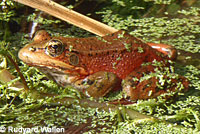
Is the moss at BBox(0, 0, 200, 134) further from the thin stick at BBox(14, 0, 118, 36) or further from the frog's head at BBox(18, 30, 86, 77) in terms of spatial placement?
the thin stick at BBox(14, 0, 118, 36)

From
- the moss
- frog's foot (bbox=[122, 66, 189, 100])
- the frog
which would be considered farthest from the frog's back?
the moss

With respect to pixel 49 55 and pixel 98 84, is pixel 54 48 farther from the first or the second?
pixel 98 84

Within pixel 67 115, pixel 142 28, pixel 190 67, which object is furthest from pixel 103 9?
pixel 67 115

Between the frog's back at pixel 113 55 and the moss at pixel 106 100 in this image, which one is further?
the frog's back at pixel 113 55

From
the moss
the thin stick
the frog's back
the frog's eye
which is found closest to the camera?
the moss

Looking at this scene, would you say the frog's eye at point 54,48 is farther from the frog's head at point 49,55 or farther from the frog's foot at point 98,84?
the frog's foot at point 98,84

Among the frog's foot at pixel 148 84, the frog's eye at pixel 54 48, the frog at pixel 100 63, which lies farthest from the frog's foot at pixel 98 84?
the frog's eye at pixel 54 48

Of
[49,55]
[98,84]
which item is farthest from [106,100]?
[49,55]
